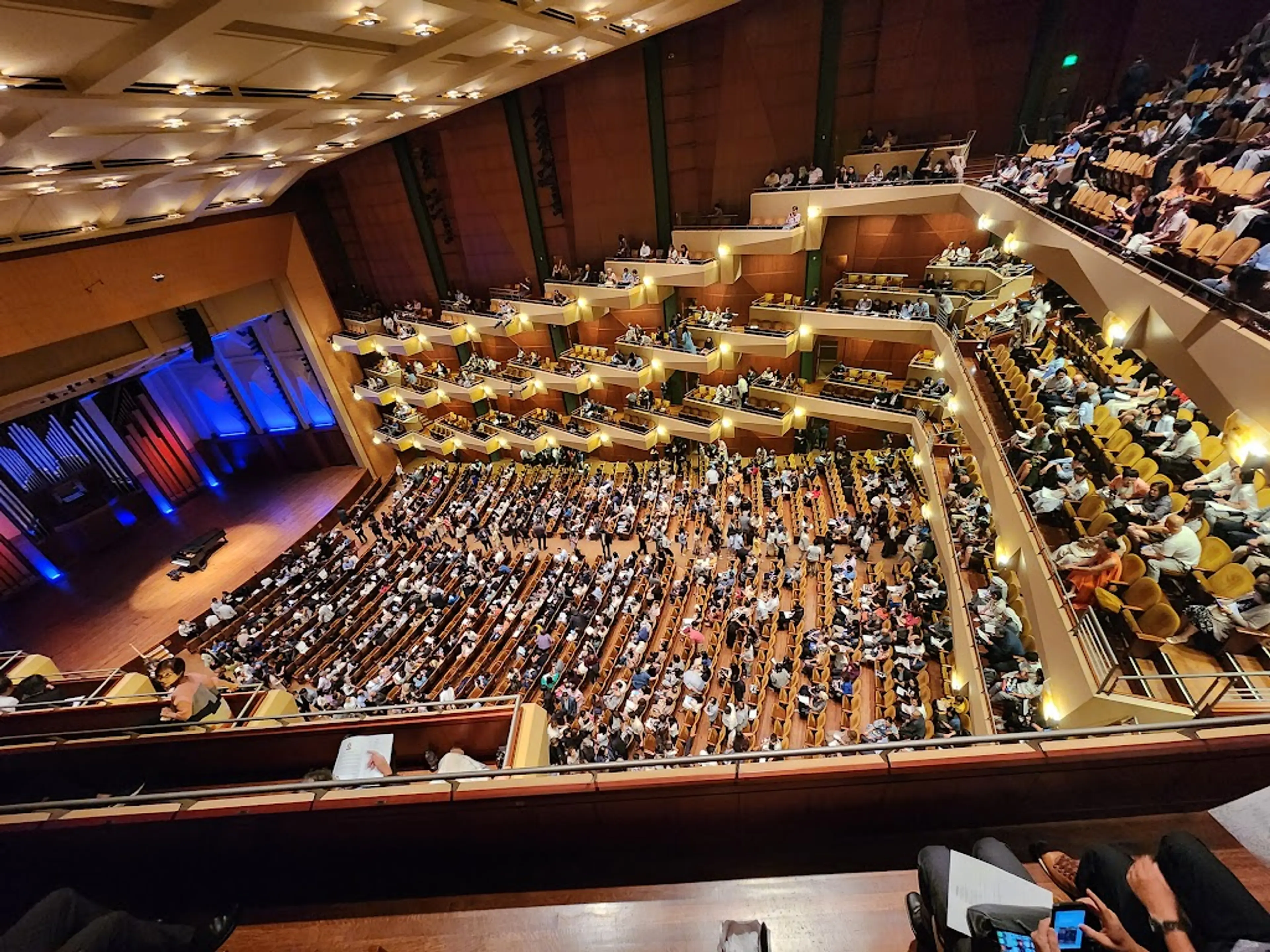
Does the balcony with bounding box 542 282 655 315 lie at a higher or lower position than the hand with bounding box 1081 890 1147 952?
lower

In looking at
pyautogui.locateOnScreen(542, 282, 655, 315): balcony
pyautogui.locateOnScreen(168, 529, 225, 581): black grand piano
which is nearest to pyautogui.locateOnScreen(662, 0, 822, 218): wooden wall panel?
pyautogui.locateOnScreen(542, 282, 655, 315): balcony

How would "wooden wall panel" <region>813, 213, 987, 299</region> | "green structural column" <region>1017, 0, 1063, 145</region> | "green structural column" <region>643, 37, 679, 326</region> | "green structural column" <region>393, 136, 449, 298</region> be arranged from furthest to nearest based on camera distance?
"green structural column" <region>393, 136, 449, 298</region>, "green structural column" <region>643, 37, 679, 326</region>, "wooden wall panel" <region>813, 213, 987, 299</region>, "green structural column" <region>1017, 0, 1063, 145</region>

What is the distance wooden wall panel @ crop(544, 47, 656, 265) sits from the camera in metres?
11.7

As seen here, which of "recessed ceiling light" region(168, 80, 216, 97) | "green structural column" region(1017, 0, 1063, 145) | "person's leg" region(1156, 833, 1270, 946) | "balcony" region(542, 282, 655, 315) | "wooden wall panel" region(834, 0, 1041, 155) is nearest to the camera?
"person's leg" region(1156, 833, 1270, 946)

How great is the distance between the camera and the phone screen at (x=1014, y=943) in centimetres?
175

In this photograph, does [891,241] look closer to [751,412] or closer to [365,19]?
[751,412]

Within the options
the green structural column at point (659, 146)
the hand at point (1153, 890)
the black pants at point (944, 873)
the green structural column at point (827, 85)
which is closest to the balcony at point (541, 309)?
the green structural column at point (659, 146)

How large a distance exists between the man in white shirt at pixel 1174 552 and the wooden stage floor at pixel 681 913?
2.59m

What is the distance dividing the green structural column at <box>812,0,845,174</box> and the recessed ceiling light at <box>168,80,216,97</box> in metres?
10.1

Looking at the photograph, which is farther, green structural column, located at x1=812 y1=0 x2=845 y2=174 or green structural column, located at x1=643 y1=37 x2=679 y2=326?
green structural column, located at x1=643 y1=37 x2=679 y2=326

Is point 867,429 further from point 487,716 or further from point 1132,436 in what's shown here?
point 487,716

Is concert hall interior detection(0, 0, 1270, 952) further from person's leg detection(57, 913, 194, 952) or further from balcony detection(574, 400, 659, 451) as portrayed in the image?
balcony detection(574, 400, 659, 451)

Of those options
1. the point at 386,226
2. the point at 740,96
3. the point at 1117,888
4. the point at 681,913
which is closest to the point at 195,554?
the point at 386,226

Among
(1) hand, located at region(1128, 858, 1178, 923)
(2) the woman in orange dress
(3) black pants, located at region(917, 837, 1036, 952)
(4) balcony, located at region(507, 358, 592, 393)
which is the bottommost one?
(4) balcony, located at region(507, 358, 592, 393)
